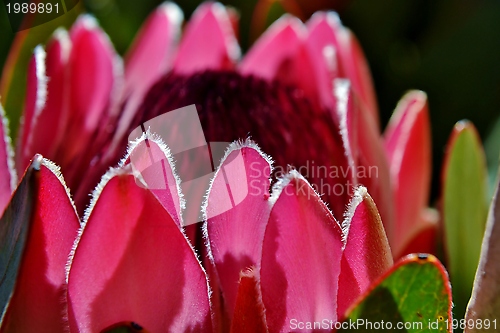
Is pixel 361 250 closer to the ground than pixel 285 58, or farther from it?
closer to the ground

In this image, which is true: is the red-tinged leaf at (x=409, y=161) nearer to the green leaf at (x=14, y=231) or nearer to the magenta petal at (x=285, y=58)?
the magenta petal at (x=285, y=58)

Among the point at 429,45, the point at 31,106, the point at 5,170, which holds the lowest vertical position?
the point at 5,170

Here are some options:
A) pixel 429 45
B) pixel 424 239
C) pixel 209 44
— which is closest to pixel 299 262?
pixel 424 239

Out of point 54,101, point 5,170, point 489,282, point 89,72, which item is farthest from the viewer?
point 89,72

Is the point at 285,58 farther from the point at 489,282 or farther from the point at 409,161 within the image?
the point at 489,282

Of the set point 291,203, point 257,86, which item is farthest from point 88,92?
point 291,203

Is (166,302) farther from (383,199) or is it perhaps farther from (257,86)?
(257,86)
